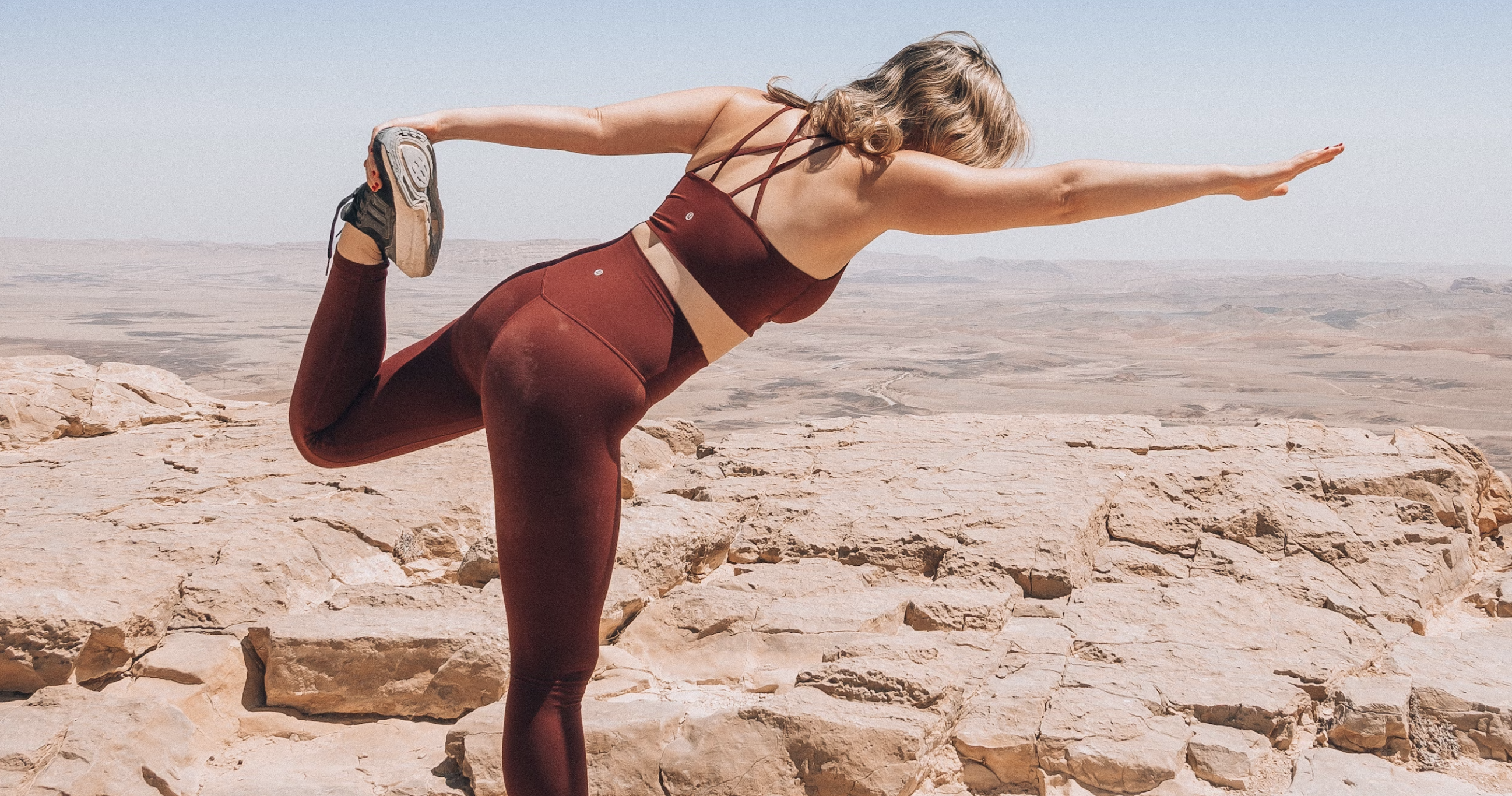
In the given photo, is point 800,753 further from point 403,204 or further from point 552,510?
point 403,204

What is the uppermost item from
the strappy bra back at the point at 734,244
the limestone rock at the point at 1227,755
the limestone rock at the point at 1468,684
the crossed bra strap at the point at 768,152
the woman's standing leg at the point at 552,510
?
the crossed bra strap at the point at 768,152

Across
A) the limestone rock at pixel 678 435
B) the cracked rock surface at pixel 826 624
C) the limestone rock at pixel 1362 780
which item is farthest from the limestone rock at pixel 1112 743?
the limestone rock at pixel 678 435

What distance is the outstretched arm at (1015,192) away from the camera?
1686 millimetres

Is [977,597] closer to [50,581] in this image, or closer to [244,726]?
[244,726]

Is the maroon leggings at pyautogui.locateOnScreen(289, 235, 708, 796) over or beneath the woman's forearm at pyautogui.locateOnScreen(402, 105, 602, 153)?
beneath

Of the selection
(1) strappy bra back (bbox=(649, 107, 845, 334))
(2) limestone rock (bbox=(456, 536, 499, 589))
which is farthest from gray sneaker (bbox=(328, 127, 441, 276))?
(2) limestone rock (bbox=(456, 536, 499, 589))

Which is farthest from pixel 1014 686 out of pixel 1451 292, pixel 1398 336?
pixel 1451 292

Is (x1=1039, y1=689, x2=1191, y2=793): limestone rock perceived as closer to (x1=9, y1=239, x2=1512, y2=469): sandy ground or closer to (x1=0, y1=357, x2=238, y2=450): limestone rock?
(x1=0, y1=357, x2=238, y2=450): limestone rock

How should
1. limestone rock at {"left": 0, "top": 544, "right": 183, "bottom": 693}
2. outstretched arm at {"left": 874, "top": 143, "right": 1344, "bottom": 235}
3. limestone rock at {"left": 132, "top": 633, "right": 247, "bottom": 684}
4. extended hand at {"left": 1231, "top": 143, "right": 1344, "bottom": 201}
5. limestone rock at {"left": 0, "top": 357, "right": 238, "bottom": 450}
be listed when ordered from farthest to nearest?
limestone rock at {"left": 0, "top": 357, "right": 238, "bottom": 450}
limestone rock at {"left": 132, "top": 633, "right": 247, "bottom": 684}
limestone rock at {"left": 0, "top": 544, "right": 183, "bottom": 693}
extended hand at {"left": 1231, "top": 143, "right": 1344, "bottom": 201}
outstretched arm at {"left": 874, "top": 143, "right": 1344, "bottom": 235}

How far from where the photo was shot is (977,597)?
358 centimetres

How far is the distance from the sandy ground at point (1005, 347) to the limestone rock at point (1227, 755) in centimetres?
1370

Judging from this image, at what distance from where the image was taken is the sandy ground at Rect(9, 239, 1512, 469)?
2128 centimetres

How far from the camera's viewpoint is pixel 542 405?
5.49 feet

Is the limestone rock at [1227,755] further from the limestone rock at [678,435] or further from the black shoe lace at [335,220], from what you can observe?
the limestone rock at [678,435]
